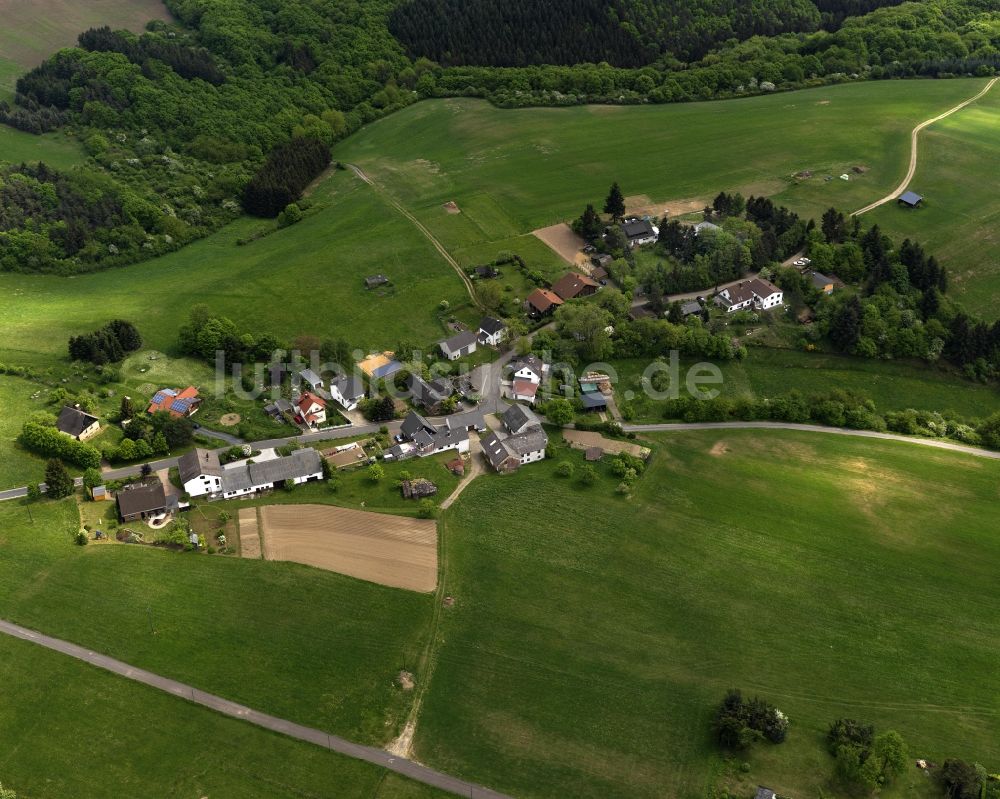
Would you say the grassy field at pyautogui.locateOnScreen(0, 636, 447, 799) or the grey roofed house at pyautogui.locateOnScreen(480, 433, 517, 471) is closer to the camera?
the grassy field at pyautogui.locateOnScreen(0, 636, 447, 799)

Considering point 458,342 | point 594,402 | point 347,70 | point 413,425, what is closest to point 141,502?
point 413,425

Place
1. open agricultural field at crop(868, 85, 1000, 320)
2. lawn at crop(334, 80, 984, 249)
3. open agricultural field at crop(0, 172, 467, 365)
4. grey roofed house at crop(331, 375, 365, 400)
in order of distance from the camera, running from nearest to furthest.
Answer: grey roofed house at crop(331, 375, 365, 400)
open agricultural field at crop(0, 172, 467, 365)
open agricultural field at crop(868, 85, 1000, 320)
lawn at crop(334, 80, 984, 249)

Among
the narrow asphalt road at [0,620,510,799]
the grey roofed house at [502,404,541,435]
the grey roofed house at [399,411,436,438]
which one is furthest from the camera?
the grey roofed house at [502,404,541,435]

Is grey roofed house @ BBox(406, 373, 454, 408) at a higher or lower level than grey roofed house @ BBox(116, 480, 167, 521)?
higher

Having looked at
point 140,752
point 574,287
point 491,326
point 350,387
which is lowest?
point 140,752

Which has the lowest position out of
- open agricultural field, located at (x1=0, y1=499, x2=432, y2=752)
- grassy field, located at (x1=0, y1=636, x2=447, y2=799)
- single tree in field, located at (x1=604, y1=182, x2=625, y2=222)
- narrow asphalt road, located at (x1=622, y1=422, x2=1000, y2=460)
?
grassy field, located at (x1=0, y1=636, x2=447, y2=799)

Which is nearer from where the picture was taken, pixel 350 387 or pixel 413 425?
pixel 413 425

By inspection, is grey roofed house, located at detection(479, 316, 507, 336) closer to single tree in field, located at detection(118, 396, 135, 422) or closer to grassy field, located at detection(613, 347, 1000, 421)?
grassy field, located at detection(613, 347, 1000, 421)

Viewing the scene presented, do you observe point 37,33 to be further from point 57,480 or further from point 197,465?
point 197,465

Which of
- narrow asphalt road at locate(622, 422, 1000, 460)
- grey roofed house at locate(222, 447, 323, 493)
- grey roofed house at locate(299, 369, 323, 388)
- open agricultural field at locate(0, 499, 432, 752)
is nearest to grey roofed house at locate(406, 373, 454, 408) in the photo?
grey roofed house at locate(299, 369, 323, 388)
